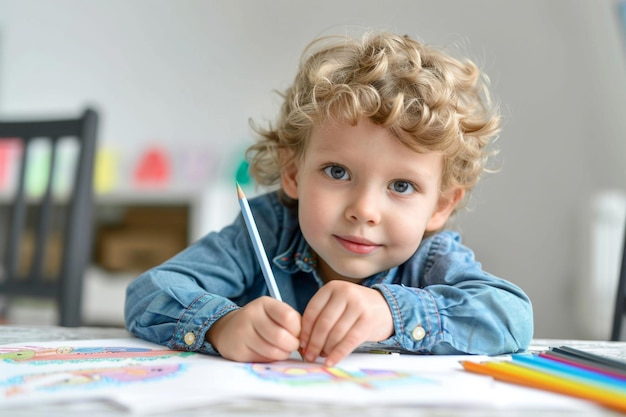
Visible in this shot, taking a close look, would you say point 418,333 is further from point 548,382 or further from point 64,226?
point 64,226

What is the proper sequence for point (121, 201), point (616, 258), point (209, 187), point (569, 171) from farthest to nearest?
point (121, 201) < point (209, 187) < point (569, 171) < point (616, 258)

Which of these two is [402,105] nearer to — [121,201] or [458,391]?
[458,391]

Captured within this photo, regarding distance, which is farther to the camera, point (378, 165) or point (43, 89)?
point (43, 89)

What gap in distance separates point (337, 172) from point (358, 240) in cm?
8

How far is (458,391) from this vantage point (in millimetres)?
480

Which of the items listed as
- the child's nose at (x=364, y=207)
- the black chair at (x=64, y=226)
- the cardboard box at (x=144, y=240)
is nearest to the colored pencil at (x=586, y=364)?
the child's nose at (x=364, y=207)

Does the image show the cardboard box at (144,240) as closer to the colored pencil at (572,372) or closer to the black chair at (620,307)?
the black chair at (620,307)

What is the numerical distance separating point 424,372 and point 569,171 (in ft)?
8.54

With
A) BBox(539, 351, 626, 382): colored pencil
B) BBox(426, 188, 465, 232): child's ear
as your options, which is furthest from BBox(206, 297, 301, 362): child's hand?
BBox(426, 188, 465, 232): child's ear

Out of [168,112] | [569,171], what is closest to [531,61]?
[569,171]

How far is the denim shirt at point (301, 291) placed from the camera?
0.69 meters

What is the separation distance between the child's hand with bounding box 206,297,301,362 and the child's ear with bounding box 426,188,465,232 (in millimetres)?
359

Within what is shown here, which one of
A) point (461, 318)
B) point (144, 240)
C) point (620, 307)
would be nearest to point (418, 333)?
point (461, 318)

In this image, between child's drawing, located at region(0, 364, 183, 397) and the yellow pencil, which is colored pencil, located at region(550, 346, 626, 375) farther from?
child's drawing, located at region(0, 364, 183, 397)
